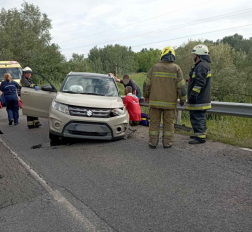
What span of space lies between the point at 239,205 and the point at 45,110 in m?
5.63

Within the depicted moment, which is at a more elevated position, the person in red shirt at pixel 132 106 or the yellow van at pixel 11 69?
the yellow van at pixel 11 69

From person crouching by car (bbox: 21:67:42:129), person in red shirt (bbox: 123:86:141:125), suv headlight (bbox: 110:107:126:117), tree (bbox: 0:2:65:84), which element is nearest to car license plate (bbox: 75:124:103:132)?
suv headlight (bbox: 110:107:126:117)

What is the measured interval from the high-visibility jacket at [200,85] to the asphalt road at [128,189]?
0.88 m

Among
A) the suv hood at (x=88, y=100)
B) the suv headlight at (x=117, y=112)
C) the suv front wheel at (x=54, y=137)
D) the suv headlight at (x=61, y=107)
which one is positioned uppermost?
the suv hood at (x=88, y=100)

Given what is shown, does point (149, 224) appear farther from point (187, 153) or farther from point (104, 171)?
point (187, 153)

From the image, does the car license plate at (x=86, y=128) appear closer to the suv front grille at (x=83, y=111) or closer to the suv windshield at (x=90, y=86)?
the suv front grille at (x=83, y=111)

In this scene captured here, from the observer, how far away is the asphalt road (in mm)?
2869

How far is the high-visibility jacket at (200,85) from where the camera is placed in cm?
570

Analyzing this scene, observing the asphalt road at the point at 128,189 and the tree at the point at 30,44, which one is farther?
the tree at the point at 30,44

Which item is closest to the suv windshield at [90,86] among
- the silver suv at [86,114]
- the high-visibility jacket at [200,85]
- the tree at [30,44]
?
the silver suv at [86,114]

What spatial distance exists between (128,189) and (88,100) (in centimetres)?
296

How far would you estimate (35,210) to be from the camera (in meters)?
3.16

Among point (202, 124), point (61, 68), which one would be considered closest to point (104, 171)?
point (202, 124)

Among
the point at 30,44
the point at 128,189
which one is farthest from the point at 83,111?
the point at 30,44
